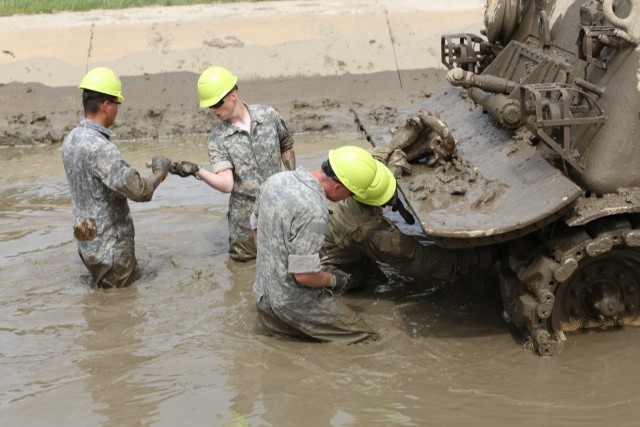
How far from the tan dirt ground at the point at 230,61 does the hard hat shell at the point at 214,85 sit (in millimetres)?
5726

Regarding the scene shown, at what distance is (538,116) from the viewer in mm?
6367

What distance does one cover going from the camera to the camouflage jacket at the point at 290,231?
6.39 metres

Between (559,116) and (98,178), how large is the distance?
11.4ft

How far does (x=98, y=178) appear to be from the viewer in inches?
309

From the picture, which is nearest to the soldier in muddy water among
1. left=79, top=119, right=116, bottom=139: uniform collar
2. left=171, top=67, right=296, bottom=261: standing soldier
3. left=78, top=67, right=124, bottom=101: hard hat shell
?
left=171, top=67, right=296, bottom=261: standing soldier

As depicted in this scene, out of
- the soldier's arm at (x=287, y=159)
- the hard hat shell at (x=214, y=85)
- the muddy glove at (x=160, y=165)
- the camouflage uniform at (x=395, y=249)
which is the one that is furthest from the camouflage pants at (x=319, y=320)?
the soldier's arm at (x=287, y=159)

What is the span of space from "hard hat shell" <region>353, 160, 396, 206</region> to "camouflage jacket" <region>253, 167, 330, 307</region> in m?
0.39

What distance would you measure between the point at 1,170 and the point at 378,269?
603cm

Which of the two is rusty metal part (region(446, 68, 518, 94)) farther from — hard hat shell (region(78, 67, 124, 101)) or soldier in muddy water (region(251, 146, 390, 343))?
hard hat shell (region(78, 67, 124, 101))

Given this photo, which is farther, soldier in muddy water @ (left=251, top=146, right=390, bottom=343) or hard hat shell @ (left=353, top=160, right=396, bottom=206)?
hard hat shell @ (left=353, top=160, right=396, bottom=206)

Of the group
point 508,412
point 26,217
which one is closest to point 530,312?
point 508,412

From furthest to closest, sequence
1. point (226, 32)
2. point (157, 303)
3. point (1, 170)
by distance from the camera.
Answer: point (226, 32) → point (1, 170) → point (157, 303)

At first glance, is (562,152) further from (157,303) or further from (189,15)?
(189,15)

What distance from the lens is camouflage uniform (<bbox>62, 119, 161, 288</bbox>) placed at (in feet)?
25.4
